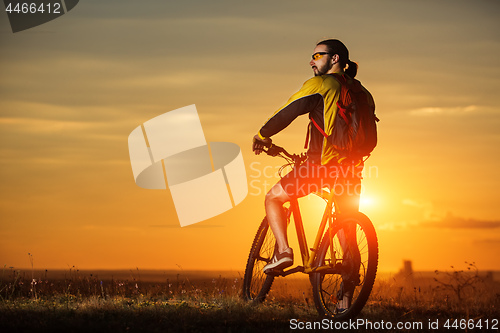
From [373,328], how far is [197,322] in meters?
1.97

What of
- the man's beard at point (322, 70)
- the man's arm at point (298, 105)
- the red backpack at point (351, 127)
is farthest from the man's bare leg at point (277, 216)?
the man's beard at point (322, 70)

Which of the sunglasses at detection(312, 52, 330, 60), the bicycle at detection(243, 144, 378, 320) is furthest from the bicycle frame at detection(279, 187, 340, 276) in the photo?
the sunglasses at detection(312, 52, 330, 60)

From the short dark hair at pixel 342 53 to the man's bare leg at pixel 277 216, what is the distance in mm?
1613

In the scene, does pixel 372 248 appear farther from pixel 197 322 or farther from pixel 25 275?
pixel 25 275

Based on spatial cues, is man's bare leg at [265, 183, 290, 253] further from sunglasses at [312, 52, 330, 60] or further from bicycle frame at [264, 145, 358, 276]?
sunglasses at [312, 52, 330, 60]

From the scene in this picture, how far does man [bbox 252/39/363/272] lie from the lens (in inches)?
307

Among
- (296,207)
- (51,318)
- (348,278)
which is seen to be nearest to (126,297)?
(51,318)

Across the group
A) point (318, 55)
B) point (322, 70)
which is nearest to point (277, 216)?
point (322, 70)

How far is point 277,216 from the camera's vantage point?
27.8 feet

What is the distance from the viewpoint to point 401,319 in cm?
853

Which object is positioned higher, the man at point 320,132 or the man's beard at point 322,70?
the man's beard at point 322,70

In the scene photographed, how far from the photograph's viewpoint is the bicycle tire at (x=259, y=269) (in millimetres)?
9289

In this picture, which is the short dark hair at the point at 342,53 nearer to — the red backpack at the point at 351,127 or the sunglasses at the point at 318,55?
the sunglasses at the point at 318,55

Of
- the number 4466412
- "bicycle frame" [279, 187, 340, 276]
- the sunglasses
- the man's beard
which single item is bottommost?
the number 4466412
